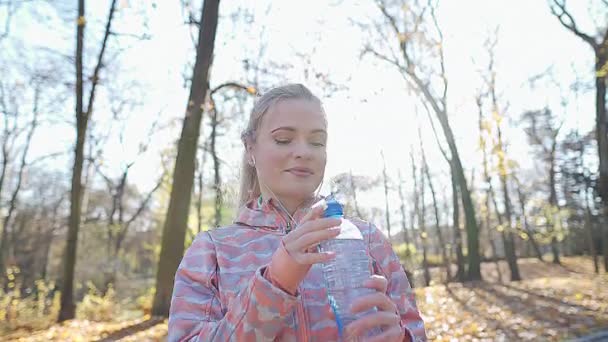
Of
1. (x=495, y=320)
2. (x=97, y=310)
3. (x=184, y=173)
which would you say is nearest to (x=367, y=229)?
(x=184, y=173)

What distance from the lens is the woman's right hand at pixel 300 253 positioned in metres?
1.05

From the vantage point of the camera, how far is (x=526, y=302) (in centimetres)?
989

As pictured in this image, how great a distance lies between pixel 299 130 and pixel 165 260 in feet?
25.1

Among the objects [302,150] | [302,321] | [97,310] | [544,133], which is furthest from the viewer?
[544,133]

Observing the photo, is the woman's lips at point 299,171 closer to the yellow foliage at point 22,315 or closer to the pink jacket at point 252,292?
the pink jacket at point 252,292

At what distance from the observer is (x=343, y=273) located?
1213 millimetres

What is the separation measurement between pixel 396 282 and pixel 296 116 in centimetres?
71

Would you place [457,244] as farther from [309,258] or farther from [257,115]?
[309,258]

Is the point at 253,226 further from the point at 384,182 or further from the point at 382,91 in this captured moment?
the point at 384,182

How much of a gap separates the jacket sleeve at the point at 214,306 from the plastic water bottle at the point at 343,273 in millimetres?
160

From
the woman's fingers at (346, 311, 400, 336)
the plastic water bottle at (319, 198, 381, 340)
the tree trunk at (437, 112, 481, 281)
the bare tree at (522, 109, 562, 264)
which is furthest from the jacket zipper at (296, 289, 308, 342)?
the bare tree at (522, 109, 562, 264)

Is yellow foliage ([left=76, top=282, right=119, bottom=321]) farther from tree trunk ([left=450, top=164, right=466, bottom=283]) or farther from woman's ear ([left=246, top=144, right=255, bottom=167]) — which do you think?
tree trunk ([left=450, top=164, right=466, bottom=283])

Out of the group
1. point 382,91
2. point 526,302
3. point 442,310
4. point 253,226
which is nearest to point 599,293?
point 526,302

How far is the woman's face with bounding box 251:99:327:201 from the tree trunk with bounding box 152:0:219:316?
23.8 feet
